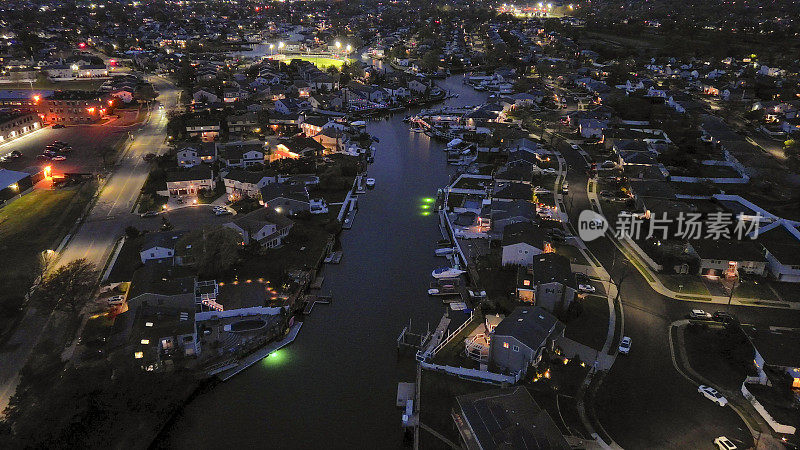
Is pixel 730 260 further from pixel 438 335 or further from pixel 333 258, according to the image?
pixel 333 258

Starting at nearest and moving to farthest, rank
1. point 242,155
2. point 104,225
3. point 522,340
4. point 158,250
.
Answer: point 522,340
point 158,250
point 104,225
point 242,155

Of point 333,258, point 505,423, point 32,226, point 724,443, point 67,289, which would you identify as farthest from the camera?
point 32,226

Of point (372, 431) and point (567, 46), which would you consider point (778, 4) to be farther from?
point (372, 431)

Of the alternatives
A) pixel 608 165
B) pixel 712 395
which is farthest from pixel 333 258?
pixel 608 165

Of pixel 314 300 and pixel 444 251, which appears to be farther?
pixel 444 251

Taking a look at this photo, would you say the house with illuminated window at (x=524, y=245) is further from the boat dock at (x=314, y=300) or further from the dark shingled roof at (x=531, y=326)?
the boat dock at (x=314, y=300)

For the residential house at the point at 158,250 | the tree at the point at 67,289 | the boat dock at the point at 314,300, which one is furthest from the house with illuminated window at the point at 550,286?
the tree at the point at 67,289

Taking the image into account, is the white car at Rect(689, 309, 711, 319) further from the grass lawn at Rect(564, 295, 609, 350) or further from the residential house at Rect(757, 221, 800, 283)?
the residential house at Rect(757, 221, 800, 283)
